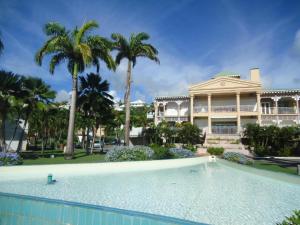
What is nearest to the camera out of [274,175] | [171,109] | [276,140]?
[274,175]

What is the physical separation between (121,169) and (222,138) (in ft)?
64.5

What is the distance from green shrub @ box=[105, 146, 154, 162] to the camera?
15945mm

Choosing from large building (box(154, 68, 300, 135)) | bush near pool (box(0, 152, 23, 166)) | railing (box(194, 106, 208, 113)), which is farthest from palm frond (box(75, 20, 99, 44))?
railing (box(194, 106, 208, 113))

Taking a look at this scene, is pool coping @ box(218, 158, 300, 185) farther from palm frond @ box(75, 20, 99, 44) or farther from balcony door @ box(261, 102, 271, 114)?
balcony door @ box(261, 102, 271, 114)

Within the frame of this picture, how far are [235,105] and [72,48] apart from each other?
2556cm

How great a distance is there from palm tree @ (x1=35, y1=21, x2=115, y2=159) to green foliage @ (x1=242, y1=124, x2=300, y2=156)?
19223mm

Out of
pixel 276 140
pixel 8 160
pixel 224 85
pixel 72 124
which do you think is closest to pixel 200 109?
pixel 224 85

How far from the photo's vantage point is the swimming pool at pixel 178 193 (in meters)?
6.50

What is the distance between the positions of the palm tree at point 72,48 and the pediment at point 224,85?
65.5 feet

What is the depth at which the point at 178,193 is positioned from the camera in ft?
29.1

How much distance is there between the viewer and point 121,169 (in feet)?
48.0

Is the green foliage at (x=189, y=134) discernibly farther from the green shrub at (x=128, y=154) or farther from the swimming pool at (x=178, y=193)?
the swimming pool at (x=178, y=193)

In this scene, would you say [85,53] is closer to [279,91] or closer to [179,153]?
[179,153]

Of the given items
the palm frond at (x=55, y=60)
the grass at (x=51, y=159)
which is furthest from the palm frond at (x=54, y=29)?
the grass at (x=51, y=159)
